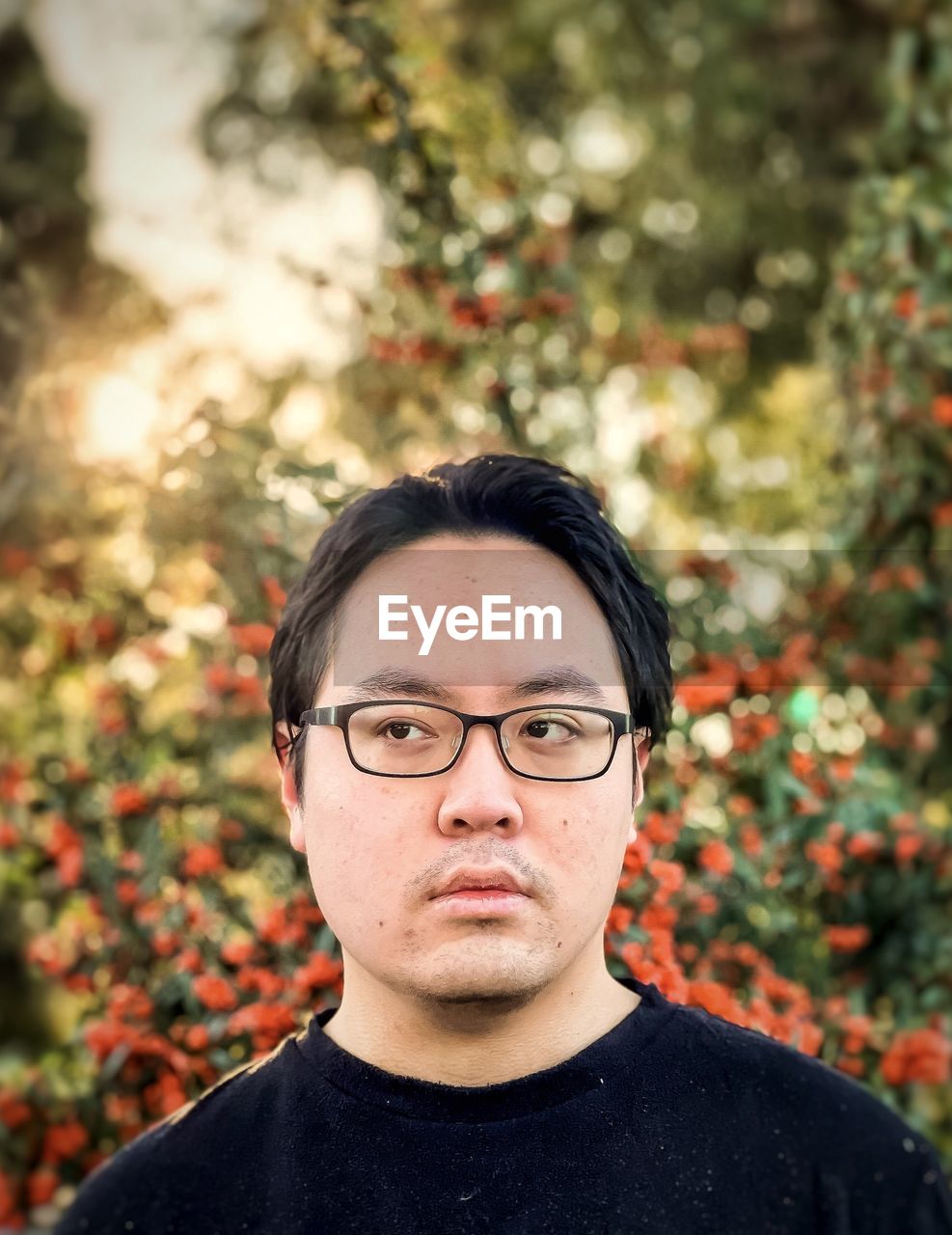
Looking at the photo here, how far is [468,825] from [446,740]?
0.11m

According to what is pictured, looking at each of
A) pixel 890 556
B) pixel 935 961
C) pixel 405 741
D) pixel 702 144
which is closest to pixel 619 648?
pixel 405 741

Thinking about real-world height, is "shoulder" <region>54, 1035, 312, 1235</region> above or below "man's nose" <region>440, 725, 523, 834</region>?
below

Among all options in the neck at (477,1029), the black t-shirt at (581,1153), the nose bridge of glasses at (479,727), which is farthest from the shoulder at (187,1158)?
the nose bridge of glasses at (479,727)

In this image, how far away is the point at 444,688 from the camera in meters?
1.45

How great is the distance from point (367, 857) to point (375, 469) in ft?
5.81

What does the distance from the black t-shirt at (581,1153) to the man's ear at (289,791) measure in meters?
0.26

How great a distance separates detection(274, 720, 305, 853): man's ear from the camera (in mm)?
1612

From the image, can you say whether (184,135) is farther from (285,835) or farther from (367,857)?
(367,857)

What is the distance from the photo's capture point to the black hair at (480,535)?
62.7 inches

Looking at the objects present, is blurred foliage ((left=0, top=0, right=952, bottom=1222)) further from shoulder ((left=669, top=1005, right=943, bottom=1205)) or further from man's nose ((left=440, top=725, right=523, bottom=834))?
man's nose ((left=440, top=725, right=523, bottom=834))

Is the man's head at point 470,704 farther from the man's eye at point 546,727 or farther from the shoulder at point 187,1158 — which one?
the shoulder at point 187,1158

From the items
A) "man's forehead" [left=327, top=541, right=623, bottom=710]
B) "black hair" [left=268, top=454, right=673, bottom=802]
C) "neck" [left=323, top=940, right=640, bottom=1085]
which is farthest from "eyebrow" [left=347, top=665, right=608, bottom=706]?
"neck" [left=323, top=940, right=640, bottom=1085]

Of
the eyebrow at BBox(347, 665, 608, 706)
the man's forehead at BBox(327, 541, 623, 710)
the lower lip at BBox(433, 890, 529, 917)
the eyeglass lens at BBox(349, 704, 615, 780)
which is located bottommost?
the lower lip at BBox(433, 890, 529, 917)

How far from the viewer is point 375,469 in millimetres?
3082
